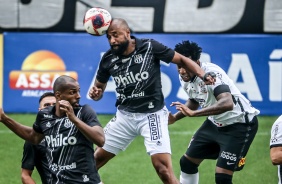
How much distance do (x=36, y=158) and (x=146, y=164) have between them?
437 cm

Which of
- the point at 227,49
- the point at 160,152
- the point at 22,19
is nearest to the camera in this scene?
the point at 160,152

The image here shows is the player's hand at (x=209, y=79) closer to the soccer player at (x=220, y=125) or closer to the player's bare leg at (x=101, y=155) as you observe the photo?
the soccer player at (x=220, y=125)

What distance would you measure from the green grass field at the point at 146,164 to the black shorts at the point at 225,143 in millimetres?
1948

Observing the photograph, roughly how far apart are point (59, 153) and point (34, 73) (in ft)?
28.8

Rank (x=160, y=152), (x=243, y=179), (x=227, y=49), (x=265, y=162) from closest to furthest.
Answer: (x=160, y=152) → (x=243, y=179) → (x=265, y=162) → (x=227, y=49)

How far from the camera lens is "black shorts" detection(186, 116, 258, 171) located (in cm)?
1116

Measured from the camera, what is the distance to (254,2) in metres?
18.5

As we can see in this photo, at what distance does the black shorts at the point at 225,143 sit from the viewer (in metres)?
11.2

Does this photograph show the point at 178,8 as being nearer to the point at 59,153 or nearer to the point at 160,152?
the point at 160,152

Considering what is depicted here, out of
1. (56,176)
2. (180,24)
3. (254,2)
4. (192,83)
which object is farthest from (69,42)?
(56,176)

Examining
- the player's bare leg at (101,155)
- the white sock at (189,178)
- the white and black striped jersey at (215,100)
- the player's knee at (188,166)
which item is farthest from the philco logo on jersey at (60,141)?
the white sock at (189,178)

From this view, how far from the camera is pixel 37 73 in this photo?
701 inches

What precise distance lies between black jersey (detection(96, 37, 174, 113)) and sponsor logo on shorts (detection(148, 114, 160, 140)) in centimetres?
10

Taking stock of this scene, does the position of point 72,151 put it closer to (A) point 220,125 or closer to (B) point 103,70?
(B) point 103,70
